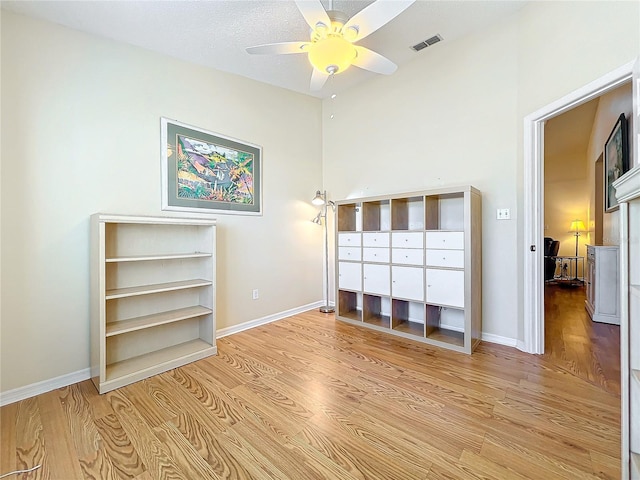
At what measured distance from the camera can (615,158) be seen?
3.35 meters

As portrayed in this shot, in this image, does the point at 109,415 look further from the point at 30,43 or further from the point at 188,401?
the point at 30,43

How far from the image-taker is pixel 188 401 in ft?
6.01

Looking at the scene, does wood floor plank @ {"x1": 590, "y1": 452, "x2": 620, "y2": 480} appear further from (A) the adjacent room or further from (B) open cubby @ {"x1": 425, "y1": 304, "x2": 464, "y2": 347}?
(B) open cubby @ {"x1": 425, "y1": 304, "x2": 464, "y2": 347}

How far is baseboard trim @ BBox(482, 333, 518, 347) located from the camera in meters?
2.54

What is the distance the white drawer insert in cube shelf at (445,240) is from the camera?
2.47m

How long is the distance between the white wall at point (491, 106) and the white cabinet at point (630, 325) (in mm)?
1407

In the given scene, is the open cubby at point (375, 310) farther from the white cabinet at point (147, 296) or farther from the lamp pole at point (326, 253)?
the white cabinet at point (147, 296)

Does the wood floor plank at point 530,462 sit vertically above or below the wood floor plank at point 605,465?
below

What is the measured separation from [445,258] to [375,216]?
102 cm

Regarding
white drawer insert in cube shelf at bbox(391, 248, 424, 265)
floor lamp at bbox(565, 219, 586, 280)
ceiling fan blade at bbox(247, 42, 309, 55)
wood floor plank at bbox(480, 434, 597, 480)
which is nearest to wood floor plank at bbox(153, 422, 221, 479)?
wood floor plank at bbox(480, 434, 597, 480)

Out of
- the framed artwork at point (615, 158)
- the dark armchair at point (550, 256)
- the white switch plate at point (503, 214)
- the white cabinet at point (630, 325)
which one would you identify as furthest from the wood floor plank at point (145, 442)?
the dark armchair at point (550, 256)

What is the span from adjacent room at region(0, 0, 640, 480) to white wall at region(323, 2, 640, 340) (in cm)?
2

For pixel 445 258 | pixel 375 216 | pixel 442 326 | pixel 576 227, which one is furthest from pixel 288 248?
pixel 576 227

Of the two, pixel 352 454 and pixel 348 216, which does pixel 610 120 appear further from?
pixel 352 454
